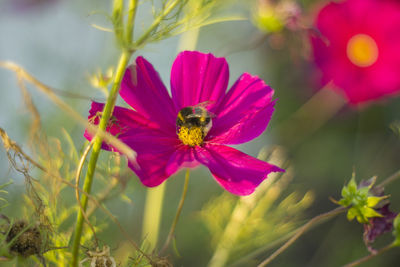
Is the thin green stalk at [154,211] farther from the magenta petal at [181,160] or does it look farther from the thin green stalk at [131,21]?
the thin green stalk at [131,21]

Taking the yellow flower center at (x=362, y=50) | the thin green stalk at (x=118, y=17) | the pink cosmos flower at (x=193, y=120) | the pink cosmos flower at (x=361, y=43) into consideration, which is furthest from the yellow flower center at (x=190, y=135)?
the yellow flower center at (x=362, y=50)

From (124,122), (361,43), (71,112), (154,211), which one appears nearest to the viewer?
(71,112)

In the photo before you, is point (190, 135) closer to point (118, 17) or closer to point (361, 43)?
point (118, 17)

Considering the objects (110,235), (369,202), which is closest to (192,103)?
(369,202)

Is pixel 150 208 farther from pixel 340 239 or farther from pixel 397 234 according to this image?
pixel 340 239

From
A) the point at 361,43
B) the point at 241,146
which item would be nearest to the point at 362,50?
the point at 361,43

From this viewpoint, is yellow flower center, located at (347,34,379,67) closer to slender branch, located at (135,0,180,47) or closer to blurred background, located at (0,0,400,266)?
blurred background, located at (0,0,400,266)
